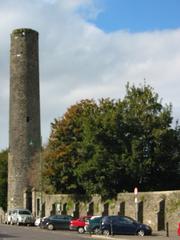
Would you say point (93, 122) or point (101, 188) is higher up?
point (93, 122)

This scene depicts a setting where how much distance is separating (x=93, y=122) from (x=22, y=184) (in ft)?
80.5

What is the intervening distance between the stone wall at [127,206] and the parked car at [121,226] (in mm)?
4201

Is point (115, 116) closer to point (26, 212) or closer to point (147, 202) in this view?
point (147, 202)

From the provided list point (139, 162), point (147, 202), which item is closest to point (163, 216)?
point (147, 202)

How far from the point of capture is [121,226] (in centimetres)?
4338

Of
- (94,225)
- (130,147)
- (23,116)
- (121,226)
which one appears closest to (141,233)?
(121,226)

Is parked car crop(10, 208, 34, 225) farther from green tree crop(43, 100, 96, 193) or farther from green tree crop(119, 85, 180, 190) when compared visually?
green tree crop(119, 85, 180, 190)

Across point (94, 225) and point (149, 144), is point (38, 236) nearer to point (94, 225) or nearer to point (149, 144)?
point (94, 225)

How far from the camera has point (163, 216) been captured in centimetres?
4822

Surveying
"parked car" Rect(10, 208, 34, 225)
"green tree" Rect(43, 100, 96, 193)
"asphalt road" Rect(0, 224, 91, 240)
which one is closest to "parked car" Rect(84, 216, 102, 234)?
"asphalt road" Rect(0, 224, 91, 240)

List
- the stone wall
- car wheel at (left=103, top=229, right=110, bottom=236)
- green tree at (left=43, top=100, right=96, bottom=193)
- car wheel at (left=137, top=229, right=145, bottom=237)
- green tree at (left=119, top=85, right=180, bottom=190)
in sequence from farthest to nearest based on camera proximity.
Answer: green tree at (left=43, top=100, right=96, bottom=193) → green tree at (left=119, top=85, right=180, bottom=190) → the stone wall → car wheel at (left=103, top=229, right=110, bottom=236) → car wheel at (left=137, top=229, right=145, bottom=237)

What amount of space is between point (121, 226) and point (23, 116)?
128 feet

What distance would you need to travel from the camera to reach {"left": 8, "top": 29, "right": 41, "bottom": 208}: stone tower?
79562 millimetres

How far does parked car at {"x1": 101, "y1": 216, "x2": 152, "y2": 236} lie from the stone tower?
35041 mm
